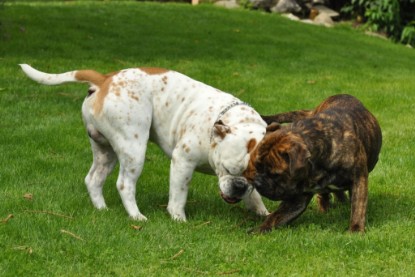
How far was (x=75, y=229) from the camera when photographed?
6.16 m

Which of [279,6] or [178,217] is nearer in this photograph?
[178,217]

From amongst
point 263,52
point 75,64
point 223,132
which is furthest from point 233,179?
point 263,52

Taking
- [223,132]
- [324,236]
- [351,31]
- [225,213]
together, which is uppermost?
[223,132]

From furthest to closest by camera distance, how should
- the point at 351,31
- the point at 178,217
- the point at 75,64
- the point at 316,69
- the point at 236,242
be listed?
the point at 351,31, the point at 316,69, the point at 75,64, the point at 178,217, the point at 236,242

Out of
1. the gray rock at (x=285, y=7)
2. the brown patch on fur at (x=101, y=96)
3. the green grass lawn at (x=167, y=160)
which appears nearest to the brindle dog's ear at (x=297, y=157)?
the green grass lawn at (x=167, y=160)

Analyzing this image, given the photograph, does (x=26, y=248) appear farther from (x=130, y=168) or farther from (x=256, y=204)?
(x=256, y=204)

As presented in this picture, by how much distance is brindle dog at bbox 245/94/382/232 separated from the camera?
5996 mm

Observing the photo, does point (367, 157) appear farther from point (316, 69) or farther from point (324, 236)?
point (316, 69)

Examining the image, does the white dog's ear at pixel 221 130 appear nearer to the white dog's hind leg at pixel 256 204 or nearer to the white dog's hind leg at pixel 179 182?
the white dog's hind leg at pixel 179 182

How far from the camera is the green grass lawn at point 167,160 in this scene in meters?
5.58

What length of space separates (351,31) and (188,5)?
4739mm

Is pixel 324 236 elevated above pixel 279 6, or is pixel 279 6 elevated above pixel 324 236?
pixel 324 236

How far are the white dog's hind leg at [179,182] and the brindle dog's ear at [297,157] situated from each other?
3.93 feet

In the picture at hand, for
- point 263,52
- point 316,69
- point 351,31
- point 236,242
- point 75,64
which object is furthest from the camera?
point 351,31
